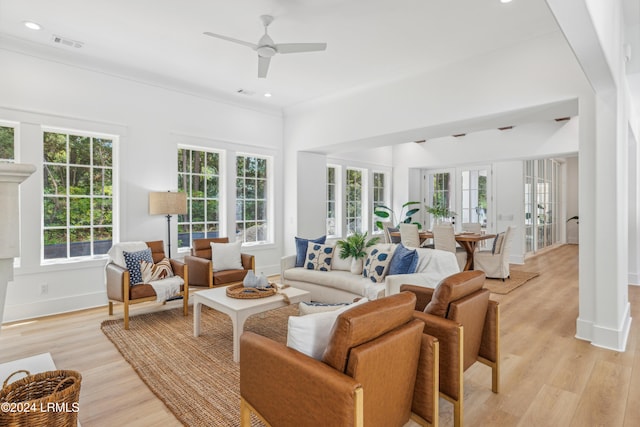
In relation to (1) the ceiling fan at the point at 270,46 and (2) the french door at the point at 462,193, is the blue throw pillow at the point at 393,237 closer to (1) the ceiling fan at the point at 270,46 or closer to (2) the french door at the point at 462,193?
(2) the french door at the point at 462,193

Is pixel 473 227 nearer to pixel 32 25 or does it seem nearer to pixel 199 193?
pixel 199 193

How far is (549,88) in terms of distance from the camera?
3650mm

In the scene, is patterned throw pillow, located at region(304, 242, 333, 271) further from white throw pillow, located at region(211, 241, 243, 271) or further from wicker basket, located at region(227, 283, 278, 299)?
wicker basket, located at region(227, 283, 278, 299)

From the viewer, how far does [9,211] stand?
121 cm

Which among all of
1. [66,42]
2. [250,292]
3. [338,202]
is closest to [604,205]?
[250,292]

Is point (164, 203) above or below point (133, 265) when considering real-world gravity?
above

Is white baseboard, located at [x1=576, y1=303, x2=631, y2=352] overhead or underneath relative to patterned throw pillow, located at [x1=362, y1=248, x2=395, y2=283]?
underneath

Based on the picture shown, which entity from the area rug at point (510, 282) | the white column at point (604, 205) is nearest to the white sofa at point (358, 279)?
the white column at point (604, 205)

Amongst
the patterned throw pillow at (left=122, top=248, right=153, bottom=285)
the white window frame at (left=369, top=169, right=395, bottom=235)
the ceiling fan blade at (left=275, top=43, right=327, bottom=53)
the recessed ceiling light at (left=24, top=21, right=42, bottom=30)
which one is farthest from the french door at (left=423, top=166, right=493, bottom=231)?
the recessed ceiling light at (left=24, top=21, right=42, bottom=30)

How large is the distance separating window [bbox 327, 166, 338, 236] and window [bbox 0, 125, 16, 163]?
526 centimetres

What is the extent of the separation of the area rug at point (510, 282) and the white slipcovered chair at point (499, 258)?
5.3 inches

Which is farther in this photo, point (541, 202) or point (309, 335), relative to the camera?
point (541, 202)

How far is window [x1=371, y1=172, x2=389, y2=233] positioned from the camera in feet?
28.5

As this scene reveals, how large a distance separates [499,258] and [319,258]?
3.37m
